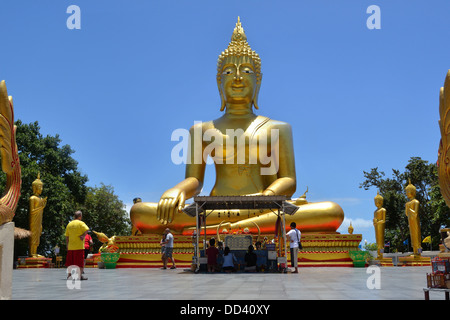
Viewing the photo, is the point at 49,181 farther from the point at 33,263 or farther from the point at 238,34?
the point at 238,34

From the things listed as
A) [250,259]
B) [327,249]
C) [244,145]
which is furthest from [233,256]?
[244,145]

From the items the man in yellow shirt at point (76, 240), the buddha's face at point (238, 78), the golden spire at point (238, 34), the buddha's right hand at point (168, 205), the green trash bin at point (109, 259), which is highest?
the golden spire at point (238, 34)

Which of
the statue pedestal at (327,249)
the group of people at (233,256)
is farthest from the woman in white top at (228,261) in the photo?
the statue pedestal at (327,249)

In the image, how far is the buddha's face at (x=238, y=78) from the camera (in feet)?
61.4

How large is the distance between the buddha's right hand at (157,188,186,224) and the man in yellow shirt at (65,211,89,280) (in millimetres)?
5790

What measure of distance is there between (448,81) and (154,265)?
1250 cm

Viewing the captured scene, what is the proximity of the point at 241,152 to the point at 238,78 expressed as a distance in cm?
273

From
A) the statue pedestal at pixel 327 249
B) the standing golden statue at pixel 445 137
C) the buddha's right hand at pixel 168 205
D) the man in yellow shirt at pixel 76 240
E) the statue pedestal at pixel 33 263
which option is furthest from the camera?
the statue pedestal at pixel 33 263

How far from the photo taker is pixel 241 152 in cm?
1856

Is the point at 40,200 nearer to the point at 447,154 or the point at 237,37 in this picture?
the point at 237,37

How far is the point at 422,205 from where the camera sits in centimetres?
3494

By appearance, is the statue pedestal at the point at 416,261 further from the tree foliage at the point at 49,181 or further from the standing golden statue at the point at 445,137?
the tree foliage at the point at 49,181

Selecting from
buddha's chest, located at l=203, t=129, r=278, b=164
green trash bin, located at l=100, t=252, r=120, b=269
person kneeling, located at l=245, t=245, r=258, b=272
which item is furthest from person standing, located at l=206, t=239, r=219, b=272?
buddha's chest, located at l=203, t=129, r=278, b=164
